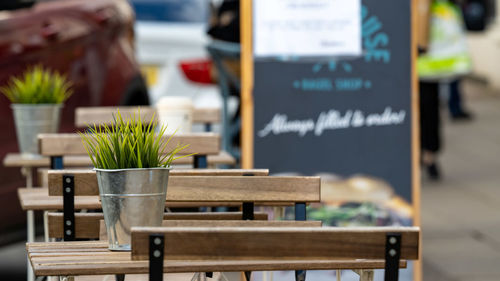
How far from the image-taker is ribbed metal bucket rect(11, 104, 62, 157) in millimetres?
5863

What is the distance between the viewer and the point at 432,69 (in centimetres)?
1053

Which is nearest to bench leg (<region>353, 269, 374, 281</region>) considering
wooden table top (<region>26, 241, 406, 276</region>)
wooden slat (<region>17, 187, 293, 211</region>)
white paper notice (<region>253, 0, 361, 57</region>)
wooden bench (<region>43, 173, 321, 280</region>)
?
wooden table top (<region>26, 241, 406, 276</region>)

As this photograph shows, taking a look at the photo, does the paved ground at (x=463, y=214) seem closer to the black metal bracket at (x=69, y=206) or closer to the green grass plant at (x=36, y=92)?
the green grass plant at (x=36, y=92)

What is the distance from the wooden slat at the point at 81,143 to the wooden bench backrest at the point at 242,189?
108 centimetres

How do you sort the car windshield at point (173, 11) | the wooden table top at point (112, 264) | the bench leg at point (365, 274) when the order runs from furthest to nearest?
the car windshield at point (173, 11) < the bench leg at point (365, 274) < the wooden table top at point (112, 264)

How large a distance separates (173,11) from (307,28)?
3.84 metres

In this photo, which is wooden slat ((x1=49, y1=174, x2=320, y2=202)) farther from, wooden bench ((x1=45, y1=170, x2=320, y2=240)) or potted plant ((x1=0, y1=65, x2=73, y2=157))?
potted plant ((x1=0, y1=65, x2=73, y2=157))

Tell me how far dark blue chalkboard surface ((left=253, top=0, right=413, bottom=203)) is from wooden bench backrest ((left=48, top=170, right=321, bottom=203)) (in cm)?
234

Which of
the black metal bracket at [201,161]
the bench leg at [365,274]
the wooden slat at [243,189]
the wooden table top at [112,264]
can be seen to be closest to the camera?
the wooden table top at [112,264]

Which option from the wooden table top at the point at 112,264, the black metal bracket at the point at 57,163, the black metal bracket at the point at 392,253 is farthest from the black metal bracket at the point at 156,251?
the black metal bracket at the point at 57,163

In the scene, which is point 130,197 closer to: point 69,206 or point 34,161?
point 69,206

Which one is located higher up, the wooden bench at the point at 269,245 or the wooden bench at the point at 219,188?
the wooden bench at the point at 219,188

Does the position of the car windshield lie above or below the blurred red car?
above

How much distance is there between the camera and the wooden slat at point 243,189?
3979 mm
